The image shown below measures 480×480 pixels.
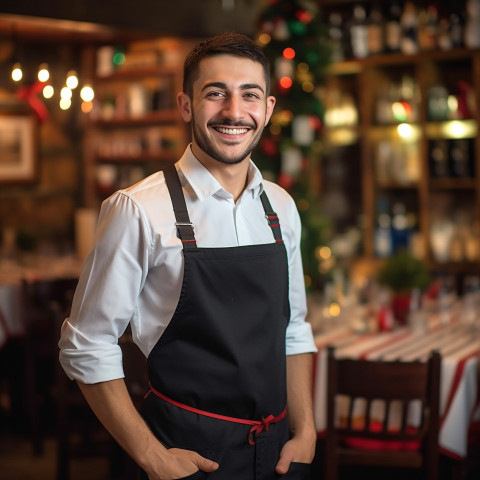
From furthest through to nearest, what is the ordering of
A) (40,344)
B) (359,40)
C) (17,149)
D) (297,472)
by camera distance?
1. (17,149)
2. (359,40)
3. (40,344)
4. (297,472)

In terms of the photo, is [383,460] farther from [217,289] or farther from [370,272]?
[370,272]

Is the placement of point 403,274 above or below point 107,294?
below

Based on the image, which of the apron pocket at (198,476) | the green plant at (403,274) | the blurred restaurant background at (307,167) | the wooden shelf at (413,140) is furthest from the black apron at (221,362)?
the wooden shelf at (413,140)

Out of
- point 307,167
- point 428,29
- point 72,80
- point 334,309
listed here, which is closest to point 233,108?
point 334,309

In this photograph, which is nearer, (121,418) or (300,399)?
(121,418)

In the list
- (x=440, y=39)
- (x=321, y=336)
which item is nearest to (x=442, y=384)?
(x=321, y=336)

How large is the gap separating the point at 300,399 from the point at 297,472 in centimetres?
19

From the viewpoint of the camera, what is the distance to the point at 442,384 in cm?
313

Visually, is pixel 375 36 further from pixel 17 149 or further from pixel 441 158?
pixel 17 149

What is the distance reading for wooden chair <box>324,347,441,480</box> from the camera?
2777mm

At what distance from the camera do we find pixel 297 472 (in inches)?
76.1

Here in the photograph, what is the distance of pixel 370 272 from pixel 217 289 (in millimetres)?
4192

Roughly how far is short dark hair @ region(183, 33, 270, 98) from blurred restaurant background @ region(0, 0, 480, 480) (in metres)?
1.40

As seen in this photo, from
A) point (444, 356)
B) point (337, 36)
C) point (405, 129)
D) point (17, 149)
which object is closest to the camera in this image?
→ point (444, 356)
